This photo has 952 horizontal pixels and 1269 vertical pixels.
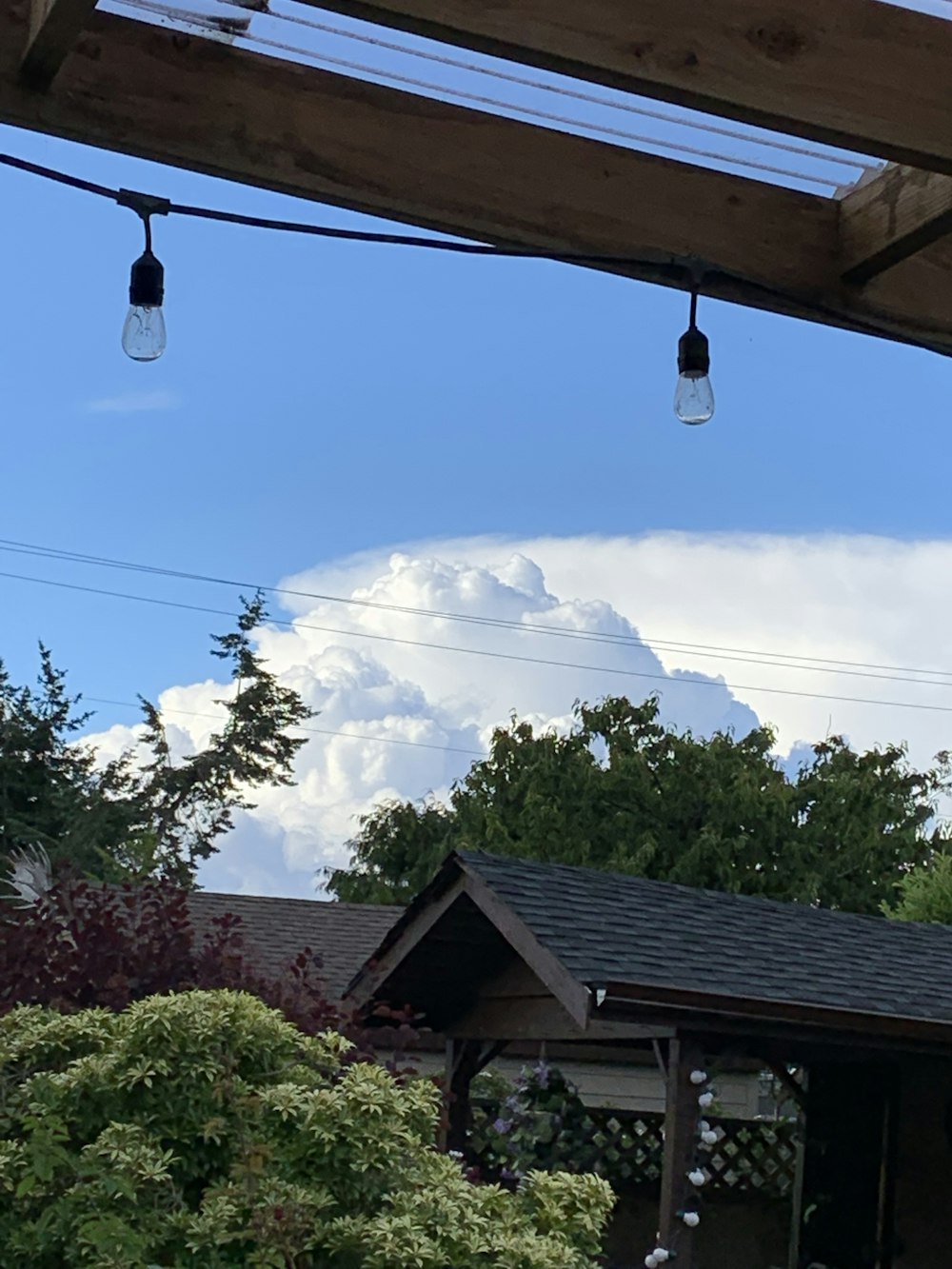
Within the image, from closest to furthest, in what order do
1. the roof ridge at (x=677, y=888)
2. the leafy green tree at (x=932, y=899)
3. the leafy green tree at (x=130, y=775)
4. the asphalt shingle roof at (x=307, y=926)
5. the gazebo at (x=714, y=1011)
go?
the gazebo at (x=714, y=1011)
the roof ridge at (x=677, y=888)
the asphalt shingle roof at (x=307, y=926)
the leafy green tree at (x=932, y=899)
the leafy green tree at (x=130, y=775)

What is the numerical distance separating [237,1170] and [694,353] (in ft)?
6.85

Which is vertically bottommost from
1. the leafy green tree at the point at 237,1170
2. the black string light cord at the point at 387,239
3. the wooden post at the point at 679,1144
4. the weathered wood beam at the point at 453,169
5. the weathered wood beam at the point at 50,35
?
the leafy green tree at the point at 237,1170

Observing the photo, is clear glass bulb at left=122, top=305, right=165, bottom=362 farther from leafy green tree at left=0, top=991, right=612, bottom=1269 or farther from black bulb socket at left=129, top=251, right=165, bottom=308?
leafy green tree at left=0, top=991, right=612, bottom=1269

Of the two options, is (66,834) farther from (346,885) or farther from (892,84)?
(892,84)

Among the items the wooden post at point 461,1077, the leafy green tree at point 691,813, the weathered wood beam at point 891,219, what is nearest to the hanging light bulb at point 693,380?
the weathered wood beam at point 891,219

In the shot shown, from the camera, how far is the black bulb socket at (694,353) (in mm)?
3365

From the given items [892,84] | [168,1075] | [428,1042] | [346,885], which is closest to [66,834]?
[346,885]

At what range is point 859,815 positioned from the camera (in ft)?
120

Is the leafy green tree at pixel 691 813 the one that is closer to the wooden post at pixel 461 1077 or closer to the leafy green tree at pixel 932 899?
the leafy green tree at pixel 932 899

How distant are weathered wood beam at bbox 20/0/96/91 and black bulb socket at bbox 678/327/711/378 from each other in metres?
1.33

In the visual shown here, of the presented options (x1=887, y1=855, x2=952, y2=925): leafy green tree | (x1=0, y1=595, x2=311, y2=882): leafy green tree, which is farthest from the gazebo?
(x1=0, y1=595, x2=311, y2=882): leafy green tree

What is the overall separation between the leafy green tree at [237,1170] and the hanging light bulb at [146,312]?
1.75m

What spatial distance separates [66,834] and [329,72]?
28230 mm

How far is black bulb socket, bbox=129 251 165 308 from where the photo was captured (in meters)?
3.24
